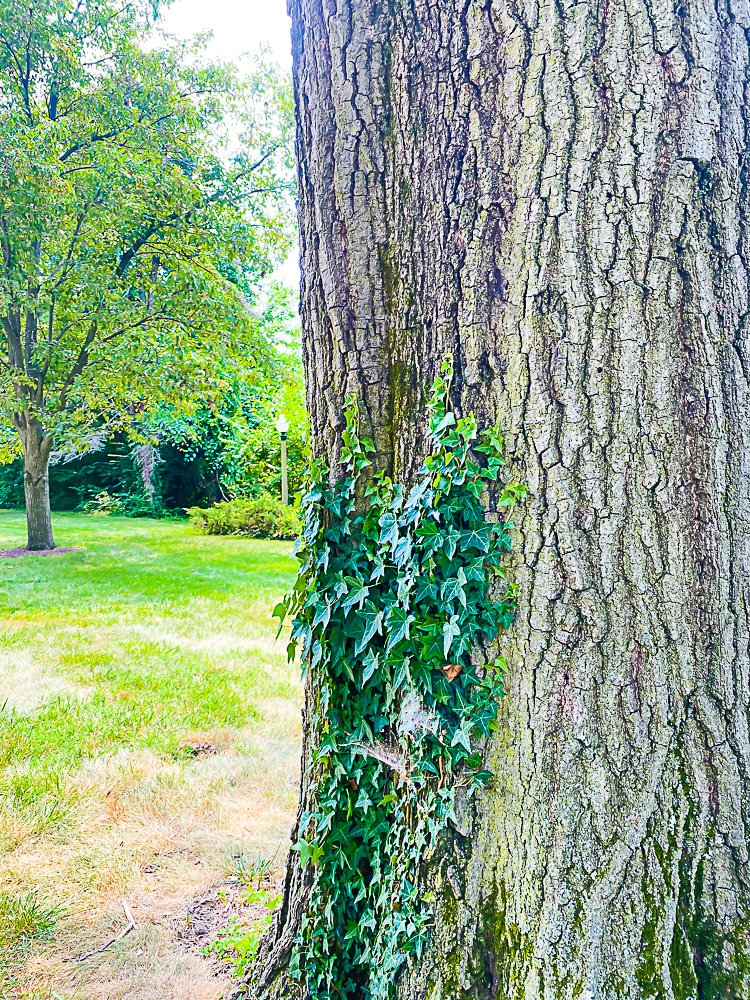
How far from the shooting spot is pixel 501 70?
1259mm

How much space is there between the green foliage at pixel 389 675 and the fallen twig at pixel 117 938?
0.85 meters

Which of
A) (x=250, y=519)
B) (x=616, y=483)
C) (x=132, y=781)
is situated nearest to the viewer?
(x=616, y=483)

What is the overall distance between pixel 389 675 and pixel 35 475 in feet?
32.7

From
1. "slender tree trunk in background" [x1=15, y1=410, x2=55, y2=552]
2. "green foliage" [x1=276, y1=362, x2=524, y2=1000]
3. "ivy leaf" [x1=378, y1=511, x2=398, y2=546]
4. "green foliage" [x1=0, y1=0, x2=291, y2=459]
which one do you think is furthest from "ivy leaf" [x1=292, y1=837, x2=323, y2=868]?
"slender tree trunk in background" [x1=15, y1=410, x2=55, y2=552]

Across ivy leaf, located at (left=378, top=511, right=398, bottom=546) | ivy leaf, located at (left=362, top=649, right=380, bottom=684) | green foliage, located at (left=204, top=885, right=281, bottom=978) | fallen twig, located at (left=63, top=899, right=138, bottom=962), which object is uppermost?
ivy leaf, located at (left=378, top=511, right=398, bottom=546)

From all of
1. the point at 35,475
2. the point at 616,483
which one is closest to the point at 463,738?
the point at 616,483

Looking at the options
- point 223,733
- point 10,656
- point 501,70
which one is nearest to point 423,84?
point 501,70

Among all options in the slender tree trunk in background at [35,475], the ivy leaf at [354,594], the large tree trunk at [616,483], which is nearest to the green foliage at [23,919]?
the large tree trunk at [616,483]

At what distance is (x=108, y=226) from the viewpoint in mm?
8844

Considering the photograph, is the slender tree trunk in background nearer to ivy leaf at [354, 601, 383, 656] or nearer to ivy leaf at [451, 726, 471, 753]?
ivy leaf at [354, 601, 383, 656]

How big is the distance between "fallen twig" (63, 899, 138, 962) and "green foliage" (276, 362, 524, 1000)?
2.78 ft

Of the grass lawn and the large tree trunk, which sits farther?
the grass lawn

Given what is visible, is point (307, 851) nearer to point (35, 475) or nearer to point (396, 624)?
point (396, 624)

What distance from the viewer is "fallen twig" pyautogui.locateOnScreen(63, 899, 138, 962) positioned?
2082mm
